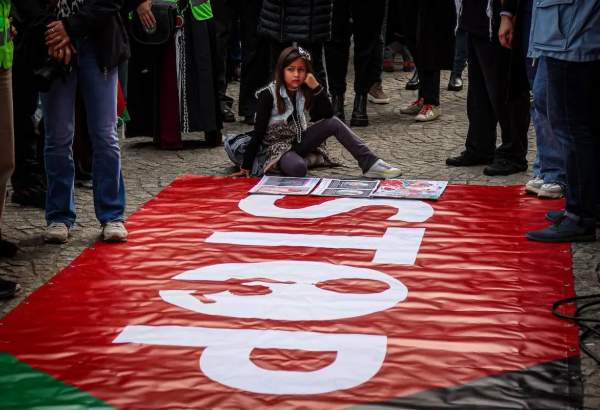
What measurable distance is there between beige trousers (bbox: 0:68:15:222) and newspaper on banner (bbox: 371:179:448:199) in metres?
2.37

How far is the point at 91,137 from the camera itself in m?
5.61

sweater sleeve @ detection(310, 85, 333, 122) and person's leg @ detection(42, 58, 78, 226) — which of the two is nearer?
person's leg @ detection(42, 58, 78, 226)

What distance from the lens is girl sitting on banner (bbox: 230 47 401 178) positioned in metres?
7.08

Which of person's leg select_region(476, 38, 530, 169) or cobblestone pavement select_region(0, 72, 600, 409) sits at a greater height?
person's leg select_region(476, 38, 530, 169)

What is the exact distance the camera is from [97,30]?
539cm

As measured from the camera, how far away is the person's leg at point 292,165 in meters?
7.12

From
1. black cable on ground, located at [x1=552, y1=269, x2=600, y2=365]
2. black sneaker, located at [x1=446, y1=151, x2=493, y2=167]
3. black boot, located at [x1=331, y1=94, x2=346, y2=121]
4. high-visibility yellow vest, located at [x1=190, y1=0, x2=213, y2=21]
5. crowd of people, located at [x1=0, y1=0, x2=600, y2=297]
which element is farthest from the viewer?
black boot, located at [x1=331, y1=94, x2=346, y2=121]

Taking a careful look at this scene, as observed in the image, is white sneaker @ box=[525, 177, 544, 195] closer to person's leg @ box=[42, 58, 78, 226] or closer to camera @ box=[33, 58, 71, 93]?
person's leg @ box=[42, 58, 78, 226]

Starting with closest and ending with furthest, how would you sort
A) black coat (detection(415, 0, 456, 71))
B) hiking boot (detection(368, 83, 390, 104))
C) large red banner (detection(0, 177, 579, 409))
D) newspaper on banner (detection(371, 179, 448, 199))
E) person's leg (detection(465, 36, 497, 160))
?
large red banner (detection(0, 177, 579, 409)), newspaper on banner (detection(371, 179, 448, 199)), person's leg (detection(465, 36, 497, 160)), black coat (detection(415, 0, 456, 71)), hiking boot (detection(368, 83, 390, 104))

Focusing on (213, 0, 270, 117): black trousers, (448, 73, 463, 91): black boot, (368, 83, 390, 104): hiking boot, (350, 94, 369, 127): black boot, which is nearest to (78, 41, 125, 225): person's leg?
(213, 0, 270, 117): black trousers

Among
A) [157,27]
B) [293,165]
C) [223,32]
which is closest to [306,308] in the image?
[293,165]

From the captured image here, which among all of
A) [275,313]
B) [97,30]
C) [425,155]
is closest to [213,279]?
[275,313]

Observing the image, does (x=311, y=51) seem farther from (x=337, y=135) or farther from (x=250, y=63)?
(x=337, y=135)

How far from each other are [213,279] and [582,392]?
1884mm
